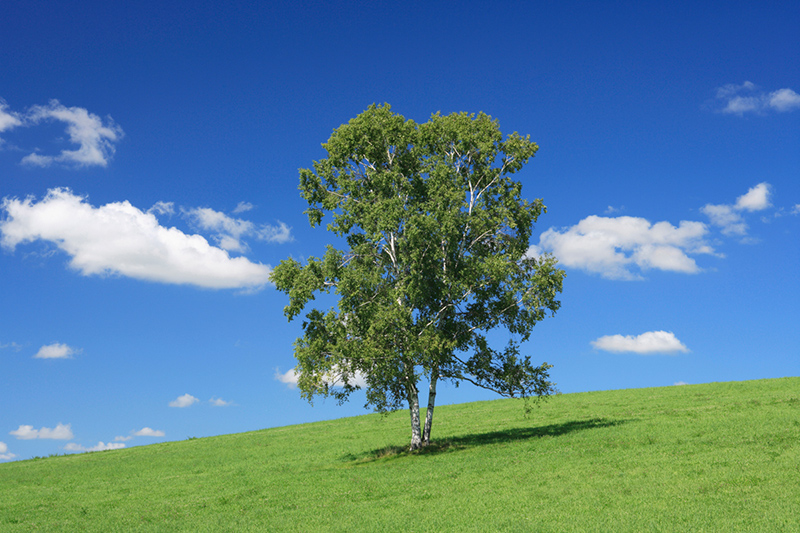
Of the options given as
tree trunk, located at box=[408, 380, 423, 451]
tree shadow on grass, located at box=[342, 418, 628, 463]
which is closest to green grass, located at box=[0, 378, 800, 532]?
tree shadow on grass, located at box=[342, 418, 628, 463]

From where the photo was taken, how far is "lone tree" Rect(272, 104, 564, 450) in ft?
115

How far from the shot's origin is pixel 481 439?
131 feet

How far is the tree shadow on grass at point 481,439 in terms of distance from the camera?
123ft

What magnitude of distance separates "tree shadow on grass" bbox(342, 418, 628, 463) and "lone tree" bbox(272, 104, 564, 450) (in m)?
1.37

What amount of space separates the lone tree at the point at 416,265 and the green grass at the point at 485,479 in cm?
530

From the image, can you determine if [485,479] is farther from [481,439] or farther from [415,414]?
[481,439]

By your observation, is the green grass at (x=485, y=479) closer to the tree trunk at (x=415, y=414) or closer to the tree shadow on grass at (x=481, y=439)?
the tree shadow on grass at (x=481, y=439)

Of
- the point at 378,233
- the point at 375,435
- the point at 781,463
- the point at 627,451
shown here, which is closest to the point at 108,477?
the point at 375,435

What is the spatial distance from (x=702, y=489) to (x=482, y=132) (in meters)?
24.4

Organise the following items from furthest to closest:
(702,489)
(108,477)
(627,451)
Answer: (108,477) → (627,451) → (702,489)

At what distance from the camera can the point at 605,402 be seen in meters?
55.8

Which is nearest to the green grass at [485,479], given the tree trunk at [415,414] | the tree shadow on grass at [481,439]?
the tree shadow on grass at [481,439]

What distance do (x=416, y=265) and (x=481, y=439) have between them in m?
13.6

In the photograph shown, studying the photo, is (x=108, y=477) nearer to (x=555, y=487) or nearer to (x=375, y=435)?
(x=375, y=435)
